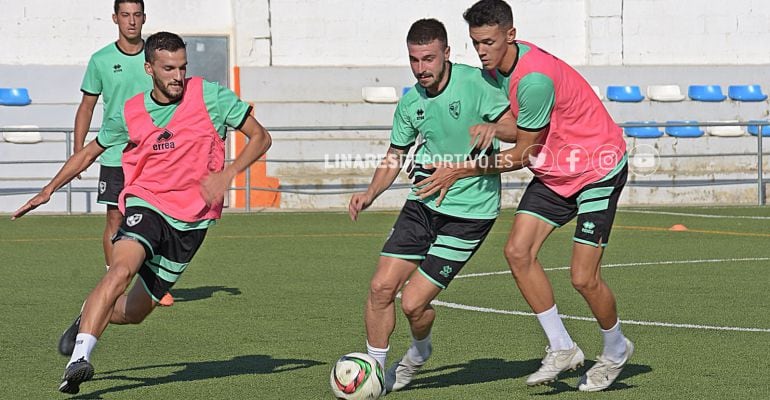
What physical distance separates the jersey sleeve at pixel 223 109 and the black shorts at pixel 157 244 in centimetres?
57

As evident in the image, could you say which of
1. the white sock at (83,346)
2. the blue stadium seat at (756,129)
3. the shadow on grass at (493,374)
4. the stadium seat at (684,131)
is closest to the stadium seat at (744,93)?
the blue stadium seat at (756,129)

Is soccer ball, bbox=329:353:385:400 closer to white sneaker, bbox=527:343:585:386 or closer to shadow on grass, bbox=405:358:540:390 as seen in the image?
shadow on grass, bbox=405:358:540:390

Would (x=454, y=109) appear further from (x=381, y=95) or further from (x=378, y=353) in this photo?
(x=381, y=95)

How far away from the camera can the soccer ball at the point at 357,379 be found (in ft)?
21.8

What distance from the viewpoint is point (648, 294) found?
11.1 metres

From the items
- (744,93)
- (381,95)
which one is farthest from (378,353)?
(744,93)

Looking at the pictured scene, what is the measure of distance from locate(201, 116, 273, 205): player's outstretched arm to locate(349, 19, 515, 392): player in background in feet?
1.91

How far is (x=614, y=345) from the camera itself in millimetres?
7145

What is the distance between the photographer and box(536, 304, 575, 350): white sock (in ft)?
23.4

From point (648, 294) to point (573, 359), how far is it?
4.05 metres

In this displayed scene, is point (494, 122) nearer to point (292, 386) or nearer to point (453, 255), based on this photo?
point (453, 255)

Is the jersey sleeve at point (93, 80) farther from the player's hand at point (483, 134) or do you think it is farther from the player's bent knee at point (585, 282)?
the player's bent knee at point (585, 282)

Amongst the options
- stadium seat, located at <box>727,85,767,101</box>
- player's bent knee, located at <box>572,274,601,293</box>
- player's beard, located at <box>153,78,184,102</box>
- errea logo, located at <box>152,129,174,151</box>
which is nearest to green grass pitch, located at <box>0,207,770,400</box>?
player's bent knee, located at <box>572,274,601,293</box>

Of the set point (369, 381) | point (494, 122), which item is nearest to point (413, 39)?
point (494, 122)
